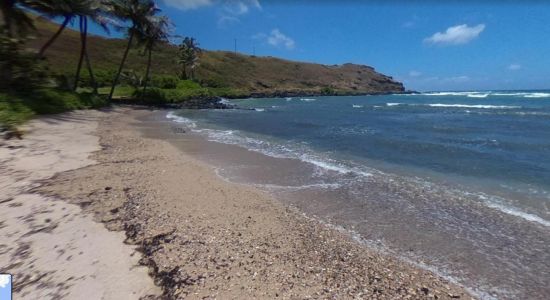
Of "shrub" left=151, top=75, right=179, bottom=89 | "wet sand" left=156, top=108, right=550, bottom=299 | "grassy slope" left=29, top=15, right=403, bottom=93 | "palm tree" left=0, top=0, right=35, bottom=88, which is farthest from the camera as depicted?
"grassy slope" left=29, top=15, right=403, bottom=93

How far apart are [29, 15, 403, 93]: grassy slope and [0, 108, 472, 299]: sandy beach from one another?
27440 millimetres

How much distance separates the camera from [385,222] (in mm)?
6406

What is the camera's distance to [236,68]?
10775cm

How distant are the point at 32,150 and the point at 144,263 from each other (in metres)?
8.19

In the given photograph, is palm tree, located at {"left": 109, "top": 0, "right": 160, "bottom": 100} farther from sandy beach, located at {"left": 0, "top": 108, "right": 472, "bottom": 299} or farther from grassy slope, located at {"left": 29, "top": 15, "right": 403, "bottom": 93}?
sandy beach, located at {"left": 0, "top": 108, "right": 472, "bottom": 299}

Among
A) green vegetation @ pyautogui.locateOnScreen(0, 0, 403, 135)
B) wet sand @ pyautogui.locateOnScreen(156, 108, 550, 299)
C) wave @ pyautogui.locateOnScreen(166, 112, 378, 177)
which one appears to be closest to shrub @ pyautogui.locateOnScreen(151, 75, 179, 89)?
green vegetation @ pyautogui.locateOnScreen(0, 0, 403, 135)

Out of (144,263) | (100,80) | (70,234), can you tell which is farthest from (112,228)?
(100,80)

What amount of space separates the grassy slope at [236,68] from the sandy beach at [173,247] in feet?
90.0

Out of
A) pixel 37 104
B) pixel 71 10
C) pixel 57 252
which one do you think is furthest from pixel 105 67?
pixel 57 252

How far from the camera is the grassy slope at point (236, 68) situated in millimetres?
64750

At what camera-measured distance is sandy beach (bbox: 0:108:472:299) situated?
12.9 feet

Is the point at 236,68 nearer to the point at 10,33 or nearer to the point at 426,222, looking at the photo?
the point at 10,33

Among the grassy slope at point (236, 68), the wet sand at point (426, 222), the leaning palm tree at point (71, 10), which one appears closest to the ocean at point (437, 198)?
the wet sand at point (426, 222)

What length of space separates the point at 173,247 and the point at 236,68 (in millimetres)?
107246
